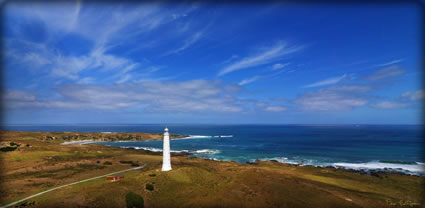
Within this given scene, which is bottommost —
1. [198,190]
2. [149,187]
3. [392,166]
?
[392,166]

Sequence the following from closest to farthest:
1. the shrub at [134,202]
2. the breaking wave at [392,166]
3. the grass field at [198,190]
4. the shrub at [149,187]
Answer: the shrub at [134,202], the grass field at [198,190], the shrub at [149,187], the breaking wave at [392,166]

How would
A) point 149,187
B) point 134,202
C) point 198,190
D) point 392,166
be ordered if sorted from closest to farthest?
point 134,202 < point 149,187 < point 198,190 < point 392,166

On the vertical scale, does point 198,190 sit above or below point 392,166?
above

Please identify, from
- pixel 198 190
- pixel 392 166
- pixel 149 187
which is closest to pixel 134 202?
pixel 149 187

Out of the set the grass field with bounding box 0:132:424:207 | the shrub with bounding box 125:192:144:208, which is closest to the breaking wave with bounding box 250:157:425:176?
the grass field with bounding box 0:132:424:207

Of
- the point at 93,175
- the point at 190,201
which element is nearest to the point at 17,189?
the point at 93,175

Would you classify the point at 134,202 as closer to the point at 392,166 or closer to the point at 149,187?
the point at 149,187

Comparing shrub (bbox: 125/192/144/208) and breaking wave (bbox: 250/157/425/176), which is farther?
breaking wave (bbox: 250/157/425/176)

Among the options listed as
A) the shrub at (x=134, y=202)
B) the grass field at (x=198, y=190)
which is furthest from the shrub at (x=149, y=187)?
the shrub at (x=134, y=202)

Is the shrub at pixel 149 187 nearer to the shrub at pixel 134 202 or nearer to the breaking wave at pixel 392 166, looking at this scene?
the shrub at pixel 134 202

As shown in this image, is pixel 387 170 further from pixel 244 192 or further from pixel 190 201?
pixel 190 201

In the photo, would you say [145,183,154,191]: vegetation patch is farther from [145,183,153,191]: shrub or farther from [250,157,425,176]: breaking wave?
[250,157,425,176]: breaking wave
